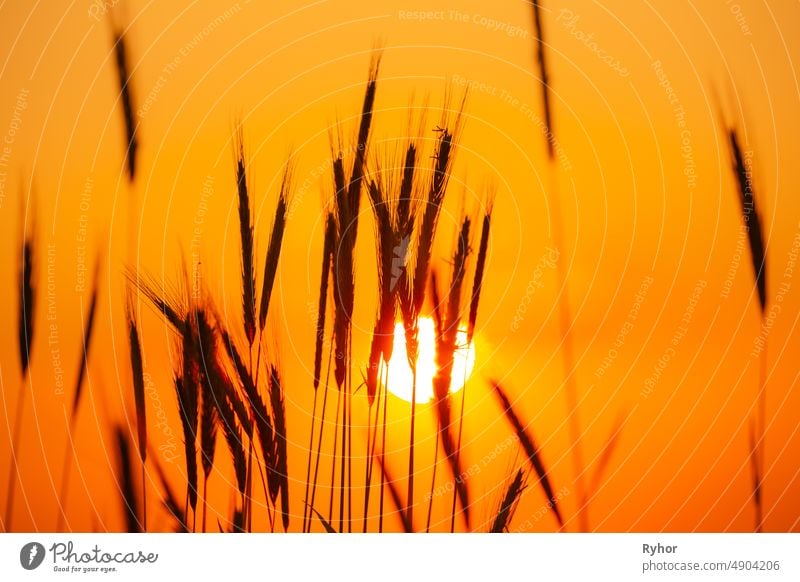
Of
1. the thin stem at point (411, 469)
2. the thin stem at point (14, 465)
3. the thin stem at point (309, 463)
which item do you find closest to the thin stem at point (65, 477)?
the thin stem at point (14, 465)

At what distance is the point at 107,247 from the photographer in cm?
235

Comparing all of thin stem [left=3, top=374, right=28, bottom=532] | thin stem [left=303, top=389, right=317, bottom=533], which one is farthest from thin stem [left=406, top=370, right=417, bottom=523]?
thin stem [left=3, top=374, right=28, bottom=532]

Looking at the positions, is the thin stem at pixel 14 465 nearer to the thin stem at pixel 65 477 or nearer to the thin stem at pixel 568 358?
the thin stem at pixel 65 477

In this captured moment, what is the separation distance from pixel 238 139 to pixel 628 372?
48.3 inches

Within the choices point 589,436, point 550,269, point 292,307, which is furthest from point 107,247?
point 589,436

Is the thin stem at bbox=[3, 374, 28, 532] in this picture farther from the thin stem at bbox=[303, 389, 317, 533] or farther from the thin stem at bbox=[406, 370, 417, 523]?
the thin stem at bbox=[406, 370, 417, 523]

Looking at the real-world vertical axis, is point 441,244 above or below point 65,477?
above

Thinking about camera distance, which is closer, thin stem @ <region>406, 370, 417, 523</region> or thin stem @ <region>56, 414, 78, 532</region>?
thin stem @ <region>406, 370, 417, 523</region>

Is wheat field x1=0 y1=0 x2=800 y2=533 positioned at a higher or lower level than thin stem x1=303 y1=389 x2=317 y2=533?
higher

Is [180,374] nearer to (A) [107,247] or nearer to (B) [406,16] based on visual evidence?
(A) [107,247]
